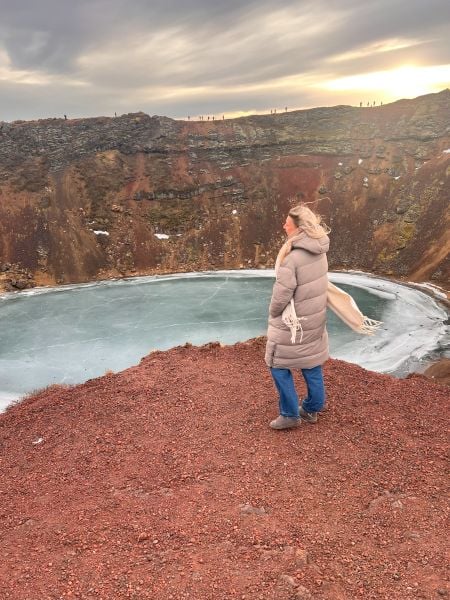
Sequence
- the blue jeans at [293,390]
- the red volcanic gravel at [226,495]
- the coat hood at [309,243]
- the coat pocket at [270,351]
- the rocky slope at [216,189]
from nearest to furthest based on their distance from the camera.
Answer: the red volcanic gravel at [226,495]
the coat hood at [309,243]
the coat pocket at [270,351]
the blue jeans at [293,390]
the rocky slope at [216,189]

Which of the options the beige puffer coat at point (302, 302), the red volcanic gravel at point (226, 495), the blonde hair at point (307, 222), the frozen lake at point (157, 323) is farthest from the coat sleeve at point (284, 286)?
the frozen lake at point (157, 323)

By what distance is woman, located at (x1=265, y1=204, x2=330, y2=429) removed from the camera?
4.67 metres

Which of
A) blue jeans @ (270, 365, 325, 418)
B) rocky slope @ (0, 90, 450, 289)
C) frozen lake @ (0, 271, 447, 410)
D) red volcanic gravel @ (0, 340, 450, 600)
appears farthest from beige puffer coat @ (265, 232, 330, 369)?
rocky slope @ (0, 90, 450, 289)

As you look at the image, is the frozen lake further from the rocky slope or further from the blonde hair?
the blonde hair

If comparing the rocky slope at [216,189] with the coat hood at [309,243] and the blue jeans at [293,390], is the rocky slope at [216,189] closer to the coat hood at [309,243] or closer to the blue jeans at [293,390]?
the blue jeans at [293,390]

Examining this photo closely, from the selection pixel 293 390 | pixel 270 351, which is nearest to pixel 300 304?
pixel 270 351

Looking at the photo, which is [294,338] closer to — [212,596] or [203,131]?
[212,596]

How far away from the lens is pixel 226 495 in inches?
167

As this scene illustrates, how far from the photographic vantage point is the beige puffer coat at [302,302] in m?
4.67

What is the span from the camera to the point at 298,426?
532cm

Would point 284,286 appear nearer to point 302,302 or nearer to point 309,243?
point 302,302

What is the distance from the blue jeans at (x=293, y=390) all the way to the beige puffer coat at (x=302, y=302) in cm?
15

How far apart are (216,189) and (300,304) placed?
3997cm

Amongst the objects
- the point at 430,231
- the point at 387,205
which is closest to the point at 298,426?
the point at 430,231
